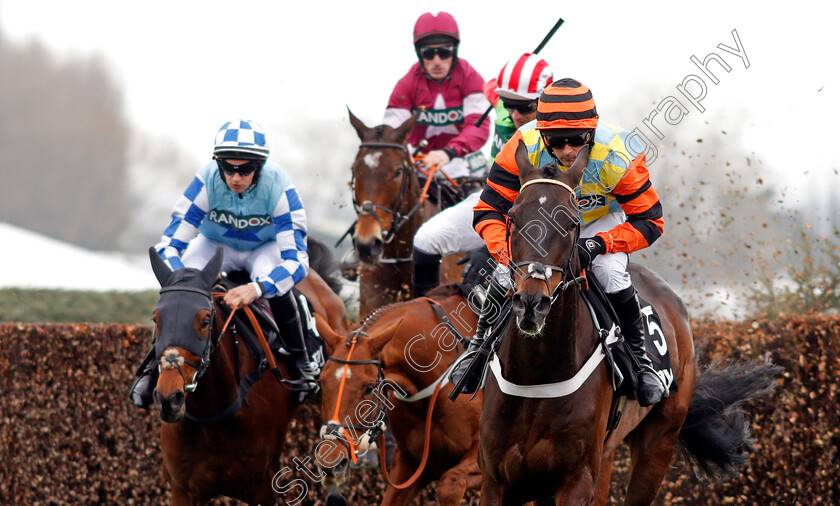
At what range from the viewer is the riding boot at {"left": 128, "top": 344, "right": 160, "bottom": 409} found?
4.55m

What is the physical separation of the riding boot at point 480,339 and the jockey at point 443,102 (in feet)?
8.66

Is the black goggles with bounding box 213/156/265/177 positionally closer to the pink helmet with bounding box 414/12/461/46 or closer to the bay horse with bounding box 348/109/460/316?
the bay horse with bounding box 348/109/460/316

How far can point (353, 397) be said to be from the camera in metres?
4.37

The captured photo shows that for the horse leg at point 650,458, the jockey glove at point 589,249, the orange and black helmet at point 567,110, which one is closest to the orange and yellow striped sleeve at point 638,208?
the jockey glove at point 589,249

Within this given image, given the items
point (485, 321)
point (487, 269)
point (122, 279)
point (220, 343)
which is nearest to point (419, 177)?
point (487, 269)

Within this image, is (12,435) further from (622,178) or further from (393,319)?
(622,178)

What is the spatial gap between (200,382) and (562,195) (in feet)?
7.50

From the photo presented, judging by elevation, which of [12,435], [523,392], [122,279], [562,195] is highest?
[562,195]

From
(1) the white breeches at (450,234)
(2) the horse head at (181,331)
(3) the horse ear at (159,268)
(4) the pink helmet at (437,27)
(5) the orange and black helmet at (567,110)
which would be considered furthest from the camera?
(4) the pink helmet at (437,27)

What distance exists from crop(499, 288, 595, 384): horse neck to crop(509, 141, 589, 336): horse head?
0.71ft

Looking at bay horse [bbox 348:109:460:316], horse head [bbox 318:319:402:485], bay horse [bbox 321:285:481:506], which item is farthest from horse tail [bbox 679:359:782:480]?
horse head [bbox 318:319:402:485]

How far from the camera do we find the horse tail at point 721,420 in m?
5.21

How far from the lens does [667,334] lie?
4.74 meters

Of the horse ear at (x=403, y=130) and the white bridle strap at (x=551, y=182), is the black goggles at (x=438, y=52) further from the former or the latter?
the white bridle strap at (x=551, y=182)
